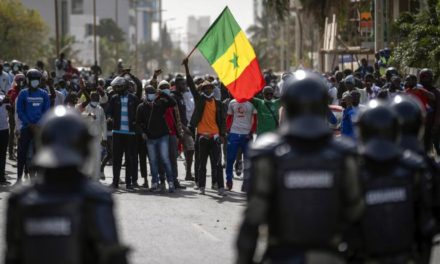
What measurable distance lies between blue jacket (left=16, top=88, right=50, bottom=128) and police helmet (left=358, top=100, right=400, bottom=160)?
39.3ft

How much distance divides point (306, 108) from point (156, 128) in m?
12.9

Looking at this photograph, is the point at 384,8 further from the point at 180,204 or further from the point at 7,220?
the point at 7,220

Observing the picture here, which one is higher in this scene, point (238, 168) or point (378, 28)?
point (378, 28)

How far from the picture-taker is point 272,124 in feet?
58.4

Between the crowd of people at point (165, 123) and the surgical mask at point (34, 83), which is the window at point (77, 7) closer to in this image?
the crowd of people at point (165, 123)

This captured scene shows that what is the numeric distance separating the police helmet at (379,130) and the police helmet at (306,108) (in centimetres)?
72

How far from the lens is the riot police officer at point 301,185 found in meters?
5.44

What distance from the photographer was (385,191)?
634cm

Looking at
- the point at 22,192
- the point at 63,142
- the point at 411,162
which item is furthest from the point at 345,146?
the point at 22,192

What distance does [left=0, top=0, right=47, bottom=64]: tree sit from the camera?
77.9 metres

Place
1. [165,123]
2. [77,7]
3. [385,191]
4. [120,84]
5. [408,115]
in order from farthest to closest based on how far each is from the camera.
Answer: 1. [77,7]
2. [120,84]
3. [165,123]
4. [408,115]
5. [385,191]

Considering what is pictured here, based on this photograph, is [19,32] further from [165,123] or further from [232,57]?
[165,123]

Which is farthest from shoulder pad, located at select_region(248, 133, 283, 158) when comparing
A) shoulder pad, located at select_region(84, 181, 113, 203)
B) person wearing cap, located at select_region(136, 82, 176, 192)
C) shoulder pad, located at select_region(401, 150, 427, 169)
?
person wearing cap, located at select_region(136, 82, 176, 192)

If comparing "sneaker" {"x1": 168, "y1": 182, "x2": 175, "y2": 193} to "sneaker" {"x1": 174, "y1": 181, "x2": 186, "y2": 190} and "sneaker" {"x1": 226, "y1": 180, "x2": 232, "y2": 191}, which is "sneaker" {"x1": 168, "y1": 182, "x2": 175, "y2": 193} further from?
"sneaker" {"x1": 226, "y1": 180, "x2": 232, "y2": 191}
